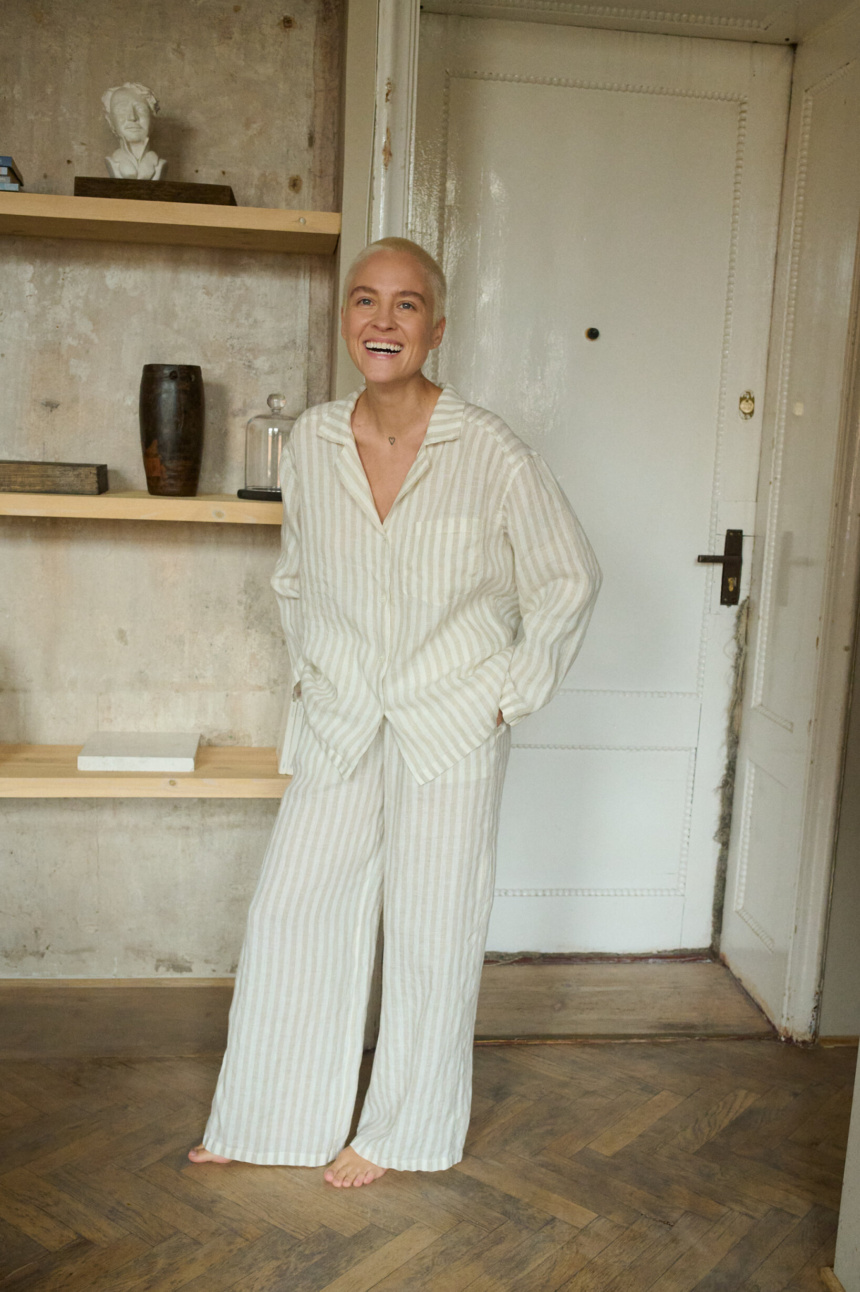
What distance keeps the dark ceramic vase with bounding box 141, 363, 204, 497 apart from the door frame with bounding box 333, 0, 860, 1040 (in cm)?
33

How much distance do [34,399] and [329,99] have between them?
1.00 m

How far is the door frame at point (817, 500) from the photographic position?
2357 mm

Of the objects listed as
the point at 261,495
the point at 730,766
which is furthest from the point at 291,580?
the point at 730,766

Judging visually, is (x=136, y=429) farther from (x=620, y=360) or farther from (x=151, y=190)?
(x=620, y=360)

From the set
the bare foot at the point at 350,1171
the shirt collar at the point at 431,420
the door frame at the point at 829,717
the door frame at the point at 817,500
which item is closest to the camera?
the shirt collar at the point at 431,420

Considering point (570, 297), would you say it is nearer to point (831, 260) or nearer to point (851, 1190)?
point (831, 260)

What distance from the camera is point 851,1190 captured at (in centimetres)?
183

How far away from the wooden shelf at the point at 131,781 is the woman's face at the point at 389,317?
1.04 m

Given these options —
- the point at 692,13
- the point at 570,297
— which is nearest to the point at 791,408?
the point at 570,297

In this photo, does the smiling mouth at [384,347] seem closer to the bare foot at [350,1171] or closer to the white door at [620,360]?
the white door at [620,360]

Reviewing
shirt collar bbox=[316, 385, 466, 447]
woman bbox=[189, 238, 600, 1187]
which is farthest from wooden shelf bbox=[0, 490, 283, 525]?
shirt collar bbox=[316, 385, 466, 447]

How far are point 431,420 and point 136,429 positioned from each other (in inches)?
40.1

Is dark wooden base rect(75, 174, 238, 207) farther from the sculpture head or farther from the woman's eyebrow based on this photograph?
the woman's eyebrow

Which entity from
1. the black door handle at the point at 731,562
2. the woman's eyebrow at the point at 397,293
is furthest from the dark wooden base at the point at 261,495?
the black door handle at the point at 731,562
